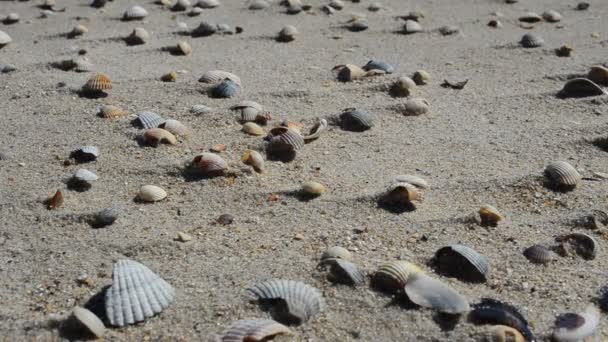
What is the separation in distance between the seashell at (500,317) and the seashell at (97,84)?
1.90 m

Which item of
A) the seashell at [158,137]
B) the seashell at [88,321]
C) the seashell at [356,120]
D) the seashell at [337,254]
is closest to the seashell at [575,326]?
the seashell at [337,254]

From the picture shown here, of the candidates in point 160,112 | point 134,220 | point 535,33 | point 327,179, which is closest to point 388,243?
point 327,179

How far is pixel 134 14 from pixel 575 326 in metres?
3.05

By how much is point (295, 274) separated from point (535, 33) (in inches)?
100

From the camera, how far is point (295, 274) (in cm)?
197

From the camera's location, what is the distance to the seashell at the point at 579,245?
6.84 feet

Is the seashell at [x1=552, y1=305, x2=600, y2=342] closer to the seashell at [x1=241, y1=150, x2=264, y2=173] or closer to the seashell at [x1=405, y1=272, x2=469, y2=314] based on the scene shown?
the seashell at [x1=405, y1=272, x2=469, y2=314]

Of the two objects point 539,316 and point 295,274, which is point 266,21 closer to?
point 295,274

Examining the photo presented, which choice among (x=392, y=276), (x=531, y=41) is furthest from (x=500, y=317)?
(x=531, y=41)

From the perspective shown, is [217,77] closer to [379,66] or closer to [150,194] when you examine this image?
[379,66]

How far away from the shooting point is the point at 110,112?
2850 mm

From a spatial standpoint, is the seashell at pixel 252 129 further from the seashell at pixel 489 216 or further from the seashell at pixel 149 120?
the seashell at pixel 489 216

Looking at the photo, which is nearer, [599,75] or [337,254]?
[337,254]

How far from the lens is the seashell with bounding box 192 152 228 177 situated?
8.00 feet
